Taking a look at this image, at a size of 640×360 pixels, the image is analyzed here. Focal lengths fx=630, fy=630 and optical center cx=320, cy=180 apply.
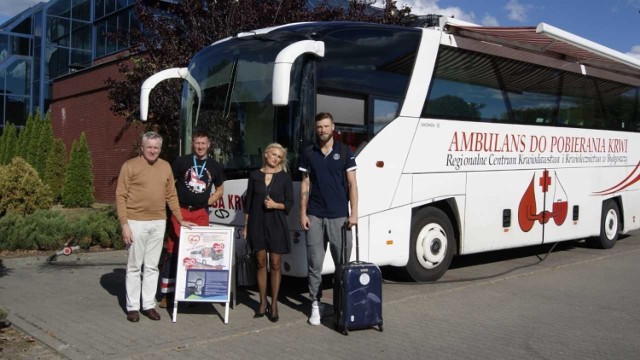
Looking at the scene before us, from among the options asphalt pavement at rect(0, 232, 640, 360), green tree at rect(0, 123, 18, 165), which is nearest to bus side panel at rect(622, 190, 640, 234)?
asphalt pavement at rect(0, 232, 640, 360)

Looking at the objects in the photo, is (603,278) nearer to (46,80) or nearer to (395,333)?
(395,333)

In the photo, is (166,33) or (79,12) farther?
(79,12)

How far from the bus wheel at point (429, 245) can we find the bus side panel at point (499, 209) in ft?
1.49

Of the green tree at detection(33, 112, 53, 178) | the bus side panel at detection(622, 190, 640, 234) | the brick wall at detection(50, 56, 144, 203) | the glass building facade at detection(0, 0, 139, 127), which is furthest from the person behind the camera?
the glass building facade at detection(0, 0, 139, 127)

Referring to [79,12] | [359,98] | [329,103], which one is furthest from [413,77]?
[79,12]

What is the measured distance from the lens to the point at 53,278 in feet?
29.2

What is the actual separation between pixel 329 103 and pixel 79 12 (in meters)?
25.0

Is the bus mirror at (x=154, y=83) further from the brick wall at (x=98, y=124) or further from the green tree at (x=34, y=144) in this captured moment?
the green tree at (x=34, y=144)

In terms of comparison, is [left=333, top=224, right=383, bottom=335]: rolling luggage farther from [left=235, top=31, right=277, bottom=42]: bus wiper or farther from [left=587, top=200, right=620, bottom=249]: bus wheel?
[left=587, top=200, right=620, bottom=249]: bus wheel

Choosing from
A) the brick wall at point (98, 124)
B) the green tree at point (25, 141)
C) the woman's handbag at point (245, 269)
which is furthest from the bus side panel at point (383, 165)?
the green tree at point (25, 141)

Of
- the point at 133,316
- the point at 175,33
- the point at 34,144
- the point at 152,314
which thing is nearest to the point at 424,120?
the point at 152,314

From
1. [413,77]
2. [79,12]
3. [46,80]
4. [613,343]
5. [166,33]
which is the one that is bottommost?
[613,343]

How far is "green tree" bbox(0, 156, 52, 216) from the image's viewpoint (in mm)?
15312

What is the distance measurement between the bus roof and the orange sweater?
4.71 m
